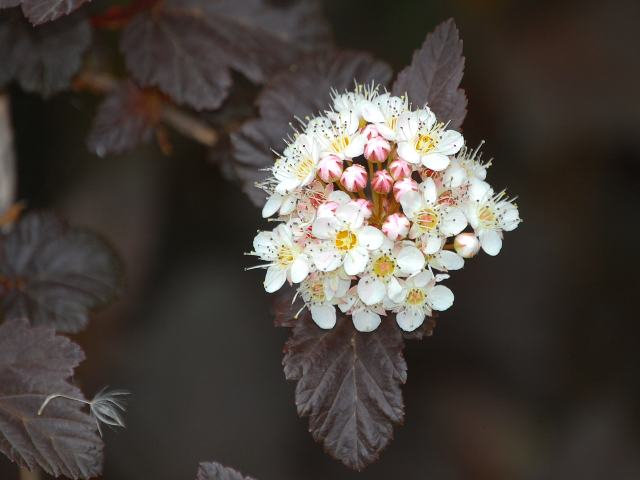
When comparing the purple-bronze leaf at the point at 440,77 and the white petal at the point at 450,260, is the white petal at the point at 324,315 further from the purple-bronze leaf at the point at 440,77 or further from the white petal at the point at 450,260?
the purple-bronze leaf at the point at 440,77

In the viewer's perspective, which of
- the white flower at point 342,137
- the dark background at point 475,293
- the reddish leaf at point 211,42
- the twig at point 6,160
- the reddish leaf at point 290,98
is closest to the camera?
the white flower at point 342,137

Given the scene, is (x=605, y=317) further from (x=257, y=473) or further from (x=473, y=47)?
(x=257, y=473)

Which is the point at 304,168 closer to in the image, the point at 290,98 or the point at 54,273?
the point at 290,98

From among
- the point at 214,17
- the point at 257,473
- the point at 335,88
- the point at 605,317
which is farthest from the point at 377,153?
the point at 605,317

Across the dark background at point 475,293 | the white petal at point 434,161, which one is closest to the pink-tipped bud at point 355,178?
the white petal at point 434,161

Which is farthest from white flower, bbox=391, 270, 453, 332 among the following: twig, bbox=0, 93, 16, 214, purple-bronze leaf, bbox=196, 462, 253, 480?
Answer: twig, bbox=0, 93, 16, 214
